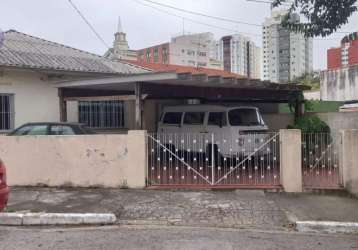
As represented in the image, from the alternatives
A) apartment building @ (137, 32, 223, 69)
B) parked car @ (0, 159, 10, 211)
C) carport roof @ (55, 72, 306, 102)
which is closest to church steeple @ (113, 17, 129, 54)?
apartment building @ (137, 32, 223, 69)

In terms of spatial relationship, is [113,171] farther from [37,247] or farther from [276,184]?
[37,247]

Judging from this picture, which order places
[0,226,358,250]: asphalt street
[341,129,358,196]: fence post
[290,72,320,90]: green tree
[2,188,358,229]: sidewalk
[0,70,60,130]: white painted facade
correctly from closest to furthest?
1. [0,226,358,250]: asphalt street
2. [2,188,358,229]: sidewalk
3. [341,129,358,196]: fence post
4. [0,70,60,130]: white painted facade
5. [290,72,320,90]: green tree

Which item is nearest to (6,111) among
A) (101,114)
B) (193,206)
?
(101,114)

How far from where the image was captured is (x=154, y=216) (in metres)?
8.55

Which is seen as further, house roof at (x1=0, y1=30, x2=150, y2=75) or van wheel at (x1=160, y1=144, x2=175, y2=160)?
house roof at (x1=0, y1=30, x2=150, y2=75)

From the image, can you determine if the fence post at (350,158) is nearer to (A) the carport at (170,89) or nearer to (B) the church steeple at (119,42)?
(A) the carport at (170,89)

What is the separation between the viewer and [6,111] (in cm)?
1483

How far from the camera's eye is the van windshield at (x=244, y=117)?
14096 mm

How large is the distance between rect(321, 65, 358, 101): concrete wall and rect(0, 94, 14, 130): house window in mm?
20315

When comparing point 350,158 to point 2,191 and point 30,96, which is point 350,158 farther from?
point 30,96

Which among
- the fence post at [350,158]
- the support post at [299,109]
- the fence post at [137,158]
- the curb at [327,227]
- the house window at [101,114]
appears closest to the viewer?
the curb at [327,227]

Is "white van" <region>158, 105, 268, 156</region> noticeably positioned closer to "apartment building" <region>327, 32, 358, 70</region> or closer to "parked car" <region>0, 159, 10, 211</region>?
"parked car" <region>0, 159, 10, 211</region>

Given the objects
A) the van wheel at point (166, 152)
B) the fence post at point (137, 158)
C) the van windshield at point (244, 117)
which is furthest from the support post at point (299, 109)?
the fence post at point (137, 158)

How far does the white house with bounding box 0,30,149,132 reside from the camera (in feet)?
48.5
